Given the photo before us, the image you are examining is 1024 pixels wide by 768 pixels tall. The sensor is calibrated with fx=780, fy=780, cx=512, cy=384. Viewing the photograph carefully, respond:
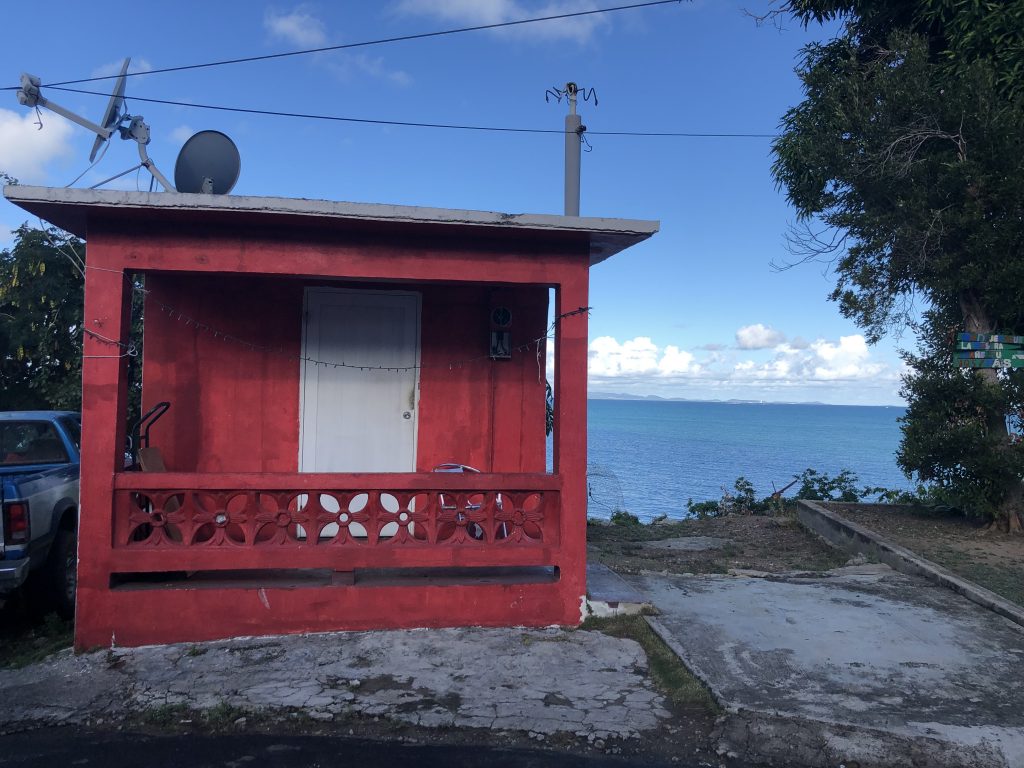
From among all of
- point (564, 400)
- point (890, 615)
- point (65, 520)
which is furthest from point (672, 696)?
point (65, 520)

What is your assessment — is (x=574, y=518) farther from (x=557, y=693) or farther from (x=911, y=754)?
(x=911, y=754)

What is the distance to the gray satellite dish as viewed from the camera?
6.38 meters

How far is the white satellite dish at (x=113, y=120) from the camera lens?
22.8ft

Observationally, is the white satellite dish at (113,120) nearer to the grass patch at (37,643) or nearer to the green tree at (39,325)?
the grass patch at (37,643)

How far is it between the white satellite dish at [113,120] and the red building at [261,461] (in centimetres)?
144

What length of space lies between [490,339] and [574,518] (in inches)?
80.4

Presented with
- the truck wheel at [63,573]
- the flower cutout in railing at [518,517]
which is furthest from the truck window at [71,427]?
the flower cutout in railing at [518,517]

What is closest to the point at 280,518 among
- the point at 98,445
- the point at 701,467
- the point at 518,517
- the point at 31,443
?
the point at 98,445

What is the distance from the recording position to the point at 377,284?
686cm

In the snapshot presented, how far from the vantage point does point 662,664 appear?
16.0ft

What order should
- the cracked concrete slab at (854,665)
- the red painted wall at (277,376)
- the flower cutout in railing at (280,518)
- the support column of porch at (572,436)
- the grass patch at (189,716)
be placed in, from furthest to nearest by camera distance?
the red painted wall at (277,376) < the support column of porch at (572,436) < the flower cutout in railing at (280,518) < the grass patch at (189,716) < the cracked concrete slab at (854,665)

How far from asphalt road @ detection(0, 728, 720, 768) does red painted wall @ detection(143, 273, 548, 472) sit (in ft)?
9.49

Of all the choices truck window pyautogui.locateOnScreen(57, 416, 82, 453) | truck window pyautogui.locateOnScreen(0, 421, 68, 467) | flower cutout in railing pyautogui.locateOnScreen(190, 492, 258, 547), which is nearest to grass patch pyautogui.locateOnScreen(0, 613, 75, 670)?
flower cutout in railing pyautogui.locateOnScreen(190, 492, 258, 547)

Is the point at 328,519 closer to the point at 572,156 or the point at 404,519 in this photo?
the point at 404,519
